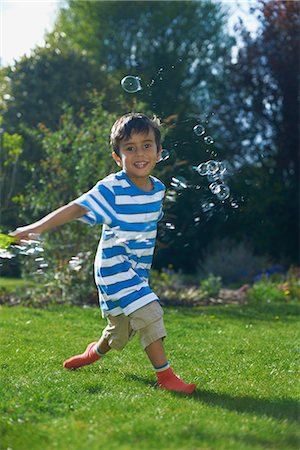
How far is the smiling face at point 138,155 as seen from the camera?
437 centimetres

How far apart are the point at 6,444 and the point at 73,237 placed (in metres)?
5.94

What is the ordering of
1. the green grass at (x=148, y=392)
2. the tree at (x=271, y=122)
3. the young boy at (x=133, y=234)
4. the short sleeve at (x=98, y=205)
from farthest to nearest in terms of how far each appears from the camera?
the tree at (x=271, y=122) < the young boy at (x=133, y=234) < the short sleeve at (x=98, y=205) < the green grass at (x=148, y=392)

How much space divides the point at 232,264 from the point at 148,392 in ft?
29.3

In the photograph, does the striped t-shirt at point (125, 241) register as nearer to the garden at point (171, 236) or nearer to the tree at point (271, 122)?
the garden at point (171, 236)

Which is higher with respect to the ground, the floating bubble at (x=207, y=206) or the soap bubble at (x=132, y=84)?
the soap bubble at (x=132, y=84)

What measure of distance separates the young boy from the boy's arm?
11 cm

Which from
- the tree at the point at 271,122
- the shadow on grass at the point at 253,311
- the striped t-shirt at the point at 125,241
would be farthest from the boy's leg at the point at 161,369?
the tree at the point at 271,122

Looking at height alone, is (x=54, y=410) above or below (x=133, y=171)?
below

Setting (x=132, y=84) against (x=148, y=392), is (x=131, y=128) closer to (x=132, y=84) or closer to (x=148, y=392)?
(x=132, y=84)

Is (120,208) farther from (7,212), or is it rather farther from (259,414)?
(7,212)

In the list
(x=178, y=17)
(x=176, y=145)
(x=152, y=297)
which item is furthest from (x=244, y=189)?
(x=178, y=17)

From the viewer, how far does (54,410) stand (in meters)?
3.67

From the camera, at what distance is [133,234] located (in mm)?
4281

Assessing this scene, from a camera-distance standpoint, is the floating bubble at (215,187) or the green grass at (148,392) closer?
the green grass at (148,392)
